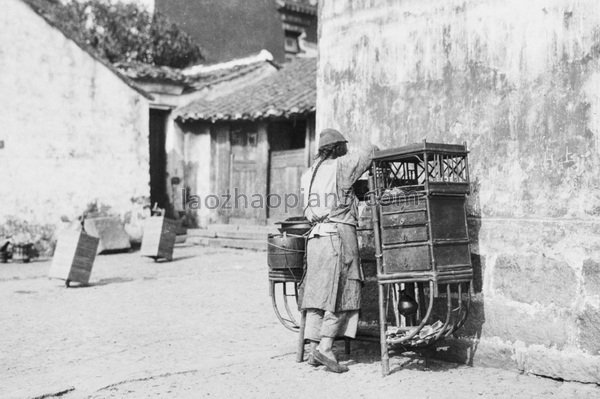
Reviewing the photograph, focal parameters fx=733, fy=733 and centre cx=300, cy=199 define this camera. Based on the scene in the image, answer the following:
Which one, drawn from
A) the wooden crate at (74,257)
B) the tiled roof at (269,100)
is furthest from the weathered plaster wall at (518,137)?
the tiled roof at (269,100)

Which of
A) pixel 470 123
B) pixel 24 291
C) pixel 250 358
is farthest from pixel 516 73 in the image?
pixel 24 291

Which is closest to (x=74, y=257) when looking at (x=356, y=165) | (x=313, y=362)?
(x=313, y=362)

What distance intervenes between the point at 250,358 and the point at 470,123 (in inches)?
96.0

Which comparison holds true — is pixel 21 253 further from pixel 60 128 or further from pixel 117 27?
pixel 117 27

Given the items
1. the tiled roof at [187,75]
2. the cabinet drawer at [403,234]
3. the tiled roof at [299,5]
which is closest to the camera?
the cabinet drawer at [403,234]

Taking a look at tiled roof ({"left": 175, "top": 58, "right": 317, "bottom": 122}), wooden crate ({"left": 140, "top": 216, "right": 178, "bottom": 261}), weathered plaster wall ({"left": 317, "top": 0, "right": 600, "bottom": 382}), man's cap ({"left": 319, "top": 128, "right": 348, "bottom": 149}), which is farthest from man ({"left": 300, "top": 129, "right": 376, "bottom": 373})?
tiled roof ({"left": 175, "top": 58, "right": 317, "bottom": 122})

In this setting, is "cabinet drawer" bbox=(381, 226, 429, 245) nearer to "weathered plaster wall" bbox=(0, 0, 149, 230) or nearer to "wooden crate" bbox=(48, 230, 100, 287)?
"wooden crate" bbox=(48, 230, 100, 287)

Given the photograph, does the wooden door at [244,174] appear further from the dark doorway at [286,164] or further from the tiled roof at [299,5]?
the tiled roof at [299,5]

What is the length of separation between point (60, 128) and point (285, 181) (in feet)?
15.4

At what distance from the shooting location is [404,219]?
4934 mm

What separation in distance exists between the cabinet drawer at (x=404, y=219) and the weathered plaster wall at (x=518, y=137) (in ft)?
2.22

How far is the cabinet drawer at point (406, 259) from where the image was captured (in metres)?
4.80

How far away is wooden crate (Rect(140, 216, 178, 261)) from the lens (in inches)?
480

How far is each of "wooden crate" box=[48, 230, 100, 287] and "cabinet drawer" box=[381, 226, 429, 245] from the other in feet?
18.6
